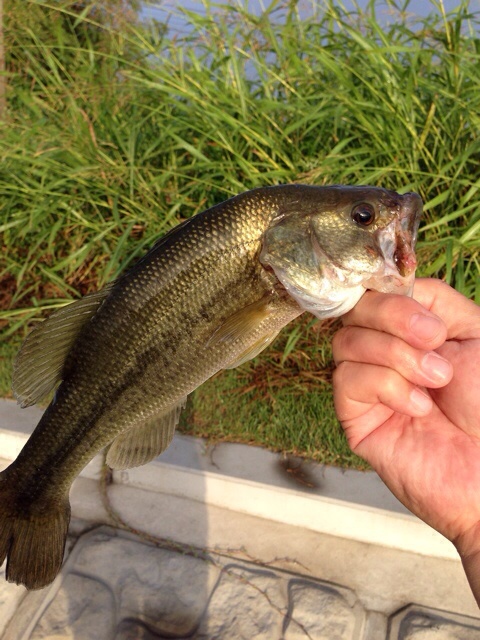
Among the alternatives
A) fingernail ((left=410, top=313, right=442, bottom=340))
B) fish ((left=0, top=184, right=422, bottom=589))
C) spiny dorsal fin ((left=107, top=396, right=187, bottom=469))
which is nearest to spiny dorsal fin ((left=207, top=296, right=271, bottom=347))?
fish ((left=0, top=184, right=422, bottom=589))

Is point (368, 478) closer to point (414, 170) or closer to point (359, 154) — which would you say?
point (414, 170)

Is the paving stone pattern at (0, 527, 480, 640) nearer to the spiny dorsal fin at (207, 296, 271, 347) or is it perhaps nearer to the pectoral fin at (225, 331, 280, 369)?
the pectoral fin at (225, 331, 280, 369)

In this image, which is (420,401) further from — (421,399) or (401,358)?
(401,358)

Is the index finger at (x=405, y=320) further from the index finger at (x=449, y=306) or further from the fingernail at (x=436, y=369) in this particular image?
the index finger at (x=449, y=306)

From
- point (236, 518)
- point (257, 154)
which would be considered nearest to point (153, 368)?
point (236, 518)

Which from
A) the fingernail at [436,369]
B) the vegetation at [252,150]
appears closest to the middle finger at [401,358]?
the fingernail at [436,369]
